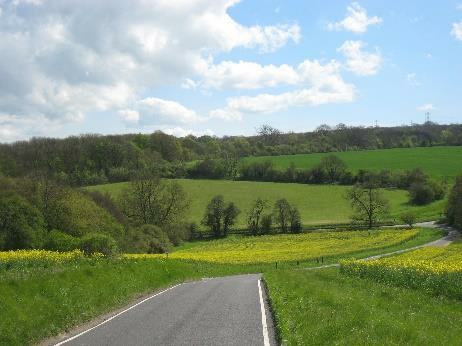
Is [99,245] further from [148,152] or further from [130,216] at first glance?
[148,152]

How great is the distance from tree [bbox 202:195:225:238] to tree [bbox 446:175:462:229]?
4256 cm

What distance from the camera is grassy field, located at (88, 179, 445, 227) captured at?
109312 millimetres

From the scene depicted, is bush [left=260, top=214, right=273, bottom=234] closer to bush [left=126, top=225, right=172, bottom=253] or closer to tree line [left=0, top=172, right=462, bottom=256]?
tree line [left=0, top=172, right=462, bottom=256]

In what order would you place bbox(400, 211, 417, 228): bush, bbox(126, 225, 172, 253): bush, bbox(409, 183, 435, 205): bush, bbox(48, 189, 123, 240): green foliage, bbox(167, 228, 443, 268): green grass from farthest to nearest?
bbox(409, 183, 435, 205): bush
bbox(400, 211, 417, 228): bush
bbox(126, 225, 172, 253): bush
bbox(48, 189, 123, 240): green foliage
bbox(167, 228, 443, 268): green grass

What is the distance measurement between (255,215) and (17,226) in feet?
196

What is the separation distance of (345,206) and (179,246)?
45589mm

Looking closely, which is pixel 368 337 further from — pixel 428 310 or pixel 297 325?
pixel 428 310

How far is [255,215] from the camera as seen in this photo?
350ft

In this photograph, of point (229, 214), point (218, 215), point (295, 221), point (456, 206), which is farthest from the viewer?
point (229, 214)

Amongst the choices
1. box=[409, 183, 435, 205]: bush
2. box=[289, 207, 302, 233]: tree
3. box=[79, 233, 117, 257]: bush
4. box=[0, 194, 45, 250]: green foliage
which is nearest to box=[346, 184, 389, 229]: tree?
box=[289, 207, 302, 233]: tree

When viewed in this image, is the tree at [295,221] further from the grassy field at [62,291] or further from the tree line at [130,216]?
the grassy field at [62,291]

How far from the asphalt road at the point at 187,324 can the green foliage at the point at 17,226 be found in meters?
37.3

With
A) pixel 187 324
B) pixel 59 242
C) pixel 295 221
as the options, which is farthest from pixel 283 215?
pixel 187 324

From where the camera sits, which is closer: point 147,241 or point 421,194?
point 147,241
